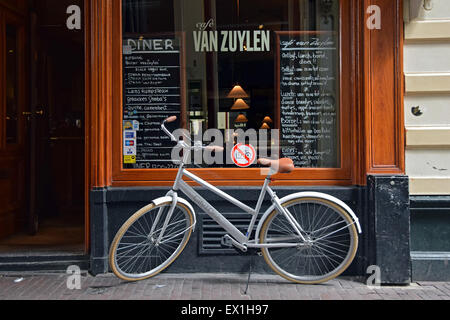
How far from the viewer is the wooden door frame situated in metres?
4.81

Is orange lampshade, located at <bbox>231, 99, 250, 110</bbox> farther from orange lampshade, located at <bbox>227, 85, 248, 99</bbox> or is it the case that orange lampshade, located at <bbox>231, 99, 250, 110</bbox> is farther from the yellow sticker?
the yellow sticker

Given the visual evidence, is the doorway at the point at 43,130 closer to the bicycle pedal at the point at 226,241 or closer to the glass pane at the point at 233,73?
the glass pane at the point at 233,73

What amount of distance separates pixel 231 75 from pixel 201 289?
Answer: 2284 millimetres

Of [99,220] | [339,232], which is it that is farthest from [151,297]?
[339,232]

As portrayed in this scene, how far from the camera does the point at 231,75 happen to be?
207 inches

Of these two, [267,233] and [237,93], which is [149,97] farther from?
[267,233]

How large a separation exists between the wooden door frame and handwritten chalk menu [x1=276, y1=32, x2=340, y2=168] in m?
0.27

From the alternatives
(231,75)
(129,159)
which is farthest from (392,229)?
(129,159)

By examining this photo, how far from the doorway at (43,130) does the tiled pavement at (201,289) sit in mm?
664

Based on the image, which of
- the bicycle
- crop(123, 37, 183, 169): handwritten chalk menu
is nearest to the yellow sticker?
crop(123, 37, 183, 169): handwritten chalk menu

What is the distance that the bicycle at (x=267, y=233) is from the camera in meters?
4.48

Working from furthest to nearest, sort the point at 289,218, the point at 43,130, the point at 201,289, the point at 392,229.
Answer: the point at 43,130 → the point at 392,229 → the point at 201,289 → the point at 289,218

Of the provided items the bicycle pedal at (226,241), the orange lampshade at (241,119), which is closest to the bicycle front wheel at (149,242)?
the bicycle pedal at (226,241)

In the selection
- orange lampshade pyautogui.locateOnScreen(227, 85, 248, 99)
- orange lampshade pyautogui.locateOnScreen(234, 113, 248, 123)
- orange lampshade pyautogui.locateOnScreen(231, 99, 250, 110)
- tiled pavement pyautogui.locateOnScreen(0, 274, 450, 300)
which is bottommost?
tiled pavement pyautogui.locateOnScreen(0, 274, 450, 300)
